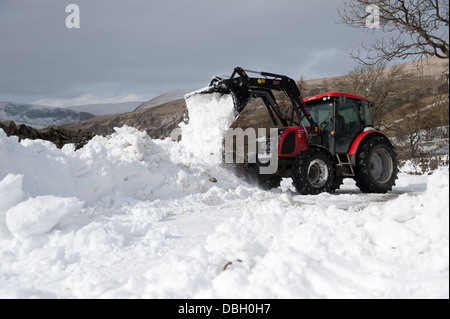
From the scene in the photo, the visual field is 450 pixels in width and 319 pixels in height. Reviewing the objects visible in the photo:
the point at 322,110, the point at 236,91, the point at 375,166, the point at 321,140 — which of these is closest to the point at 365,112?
→ the point at 322,110

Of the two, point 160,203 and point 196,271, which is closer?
point 196,271

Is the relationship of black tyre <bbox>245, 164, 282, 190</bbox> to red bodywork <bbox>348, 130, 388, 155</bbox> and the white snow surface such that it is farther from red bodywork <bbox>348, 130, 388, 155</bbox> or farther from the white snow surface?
the white snow surface

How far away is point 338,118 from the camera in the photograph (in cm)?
802

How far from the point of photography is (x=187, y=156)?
25.2 ft

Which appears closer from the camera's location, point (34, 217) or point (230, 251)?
point (230, 251)

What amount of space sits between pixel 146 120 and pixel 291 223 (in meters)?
39.3

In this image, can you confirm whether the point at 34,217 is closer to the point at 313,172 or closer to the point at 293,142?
the point at 293,142

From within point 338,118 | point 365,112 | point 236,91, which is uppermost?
point 236,91

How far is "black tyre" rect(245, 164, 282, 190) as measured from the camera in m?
8.12

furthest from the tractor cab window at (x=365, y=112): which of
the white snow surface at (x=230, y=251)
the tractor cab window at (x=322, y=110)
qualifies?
the white snow surface at (x=230, y=251)

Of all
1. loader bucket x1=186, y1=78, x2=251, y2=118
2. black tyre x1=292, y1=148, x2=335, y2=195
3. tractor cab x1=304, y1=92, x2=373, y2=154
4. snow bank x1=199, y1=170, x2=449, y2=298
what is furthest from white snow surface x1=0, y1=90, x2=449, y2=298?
tractor cab x1=304, y1=92, x2=373, y2=154

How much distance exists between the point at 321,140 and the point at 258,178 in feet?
5.50
